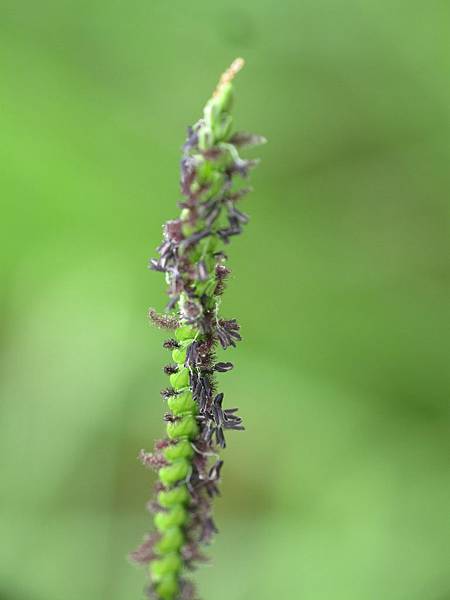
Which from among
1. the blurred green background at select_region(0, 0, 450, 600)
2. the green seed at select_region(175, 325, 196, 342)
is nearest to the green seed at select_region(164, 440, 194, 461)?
the green seed at select_region(175, 325, 196, 342)

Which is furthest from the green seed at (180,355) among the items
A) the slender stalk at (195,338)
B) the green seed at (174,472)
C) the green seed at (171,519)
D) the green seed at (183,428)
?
the green seed at (171,519)

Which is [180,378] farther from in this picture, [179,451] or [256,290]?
[256,290]

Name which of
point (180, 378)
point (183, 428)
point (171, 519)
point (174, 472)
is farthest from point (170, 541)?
point (180, 378)

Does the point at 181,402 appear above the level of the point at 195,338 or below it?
below

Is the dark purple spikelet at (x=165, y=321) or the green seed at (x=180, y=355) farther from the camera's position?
the dark purple spikelet at (x=165, y=321)

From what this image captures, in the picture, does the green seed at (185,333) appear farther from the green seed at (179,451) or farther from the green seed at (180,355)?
the green seed at (179,451)

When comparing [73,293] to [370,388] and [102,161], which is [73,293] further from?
[370,388]
